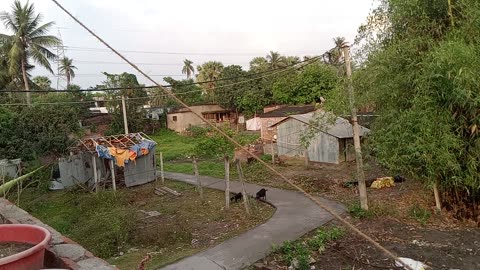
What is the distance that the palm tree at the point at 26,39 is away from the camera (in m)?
23.5

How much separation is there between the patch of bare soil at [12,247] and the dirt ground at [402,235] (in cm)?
461

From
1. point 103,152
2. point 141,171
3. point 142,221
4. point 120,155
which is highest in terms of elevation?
point 103,152

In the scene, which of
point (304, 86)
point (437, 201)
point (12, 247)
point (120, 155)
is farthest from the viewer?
point (304, 86)

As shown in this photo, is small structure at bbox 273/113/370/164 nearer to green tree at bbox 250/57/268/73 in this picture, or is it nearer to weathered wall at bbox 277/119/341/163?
weathered wall at bbox 277/119/341/163

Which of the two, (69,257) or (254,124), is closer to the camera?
(69,257)

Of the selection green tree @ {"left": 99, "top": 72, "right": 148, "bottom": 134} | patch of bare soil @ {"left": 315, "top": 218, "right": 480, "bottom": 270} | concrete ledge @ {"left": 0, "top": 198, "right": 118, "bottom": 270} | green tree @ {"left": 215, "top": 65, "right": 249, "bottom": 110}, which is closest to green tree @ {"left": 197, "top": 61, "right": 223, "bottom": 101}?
green tree @ {"left": 215, "top": 65, "right": 249, "bottom": 110}

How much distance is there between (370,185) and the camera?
12797mm

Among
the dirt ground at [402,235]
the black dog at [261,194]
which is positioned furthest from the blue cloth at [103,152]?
the dirt ground at [402,235]

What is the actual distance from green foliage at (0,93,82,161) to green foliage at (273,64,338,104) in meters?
19.7

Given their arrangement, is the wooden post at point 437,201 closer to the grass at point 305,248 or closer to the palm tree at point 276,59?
the grass at point 305,248

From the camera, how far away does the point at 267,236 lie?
8.39 meters

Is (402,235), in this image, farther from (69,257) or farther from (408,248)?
(69,257)

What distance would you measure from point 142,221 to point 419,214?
293 inches

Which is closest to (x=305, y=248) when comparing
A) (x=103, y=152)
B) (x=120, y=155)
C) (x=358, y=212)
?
(x=358, y=212)
